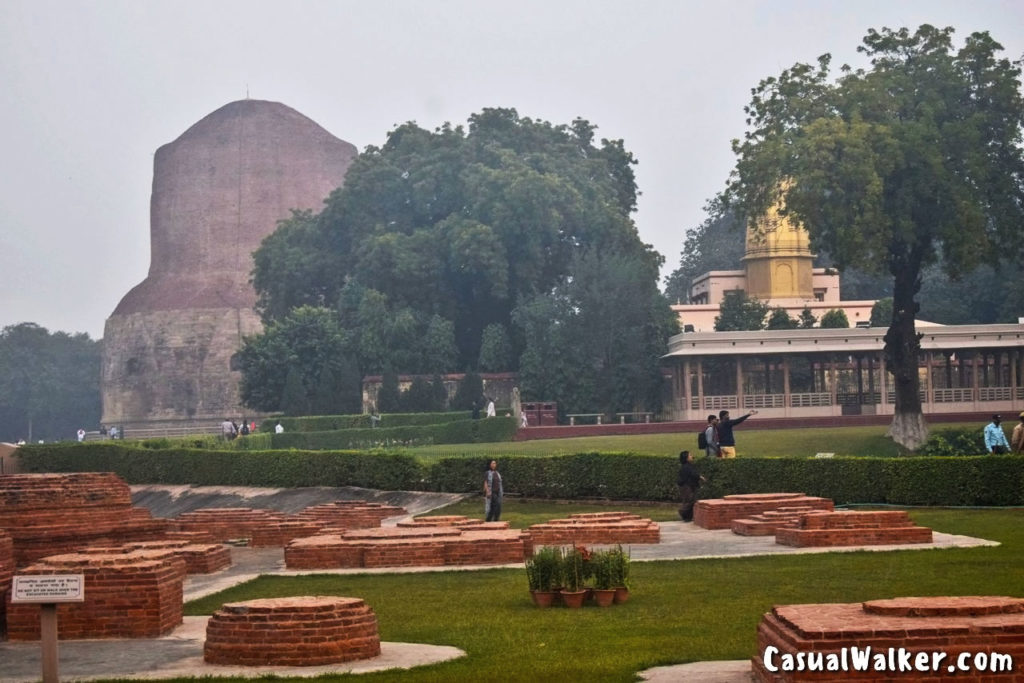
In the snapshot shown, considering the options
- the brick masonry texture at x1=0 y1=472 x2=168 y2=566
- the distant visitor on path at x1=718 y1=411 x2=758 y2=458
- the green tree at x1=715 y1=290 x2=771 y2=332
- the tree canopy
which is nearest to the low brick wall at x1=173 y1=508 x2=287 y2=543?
the brick masonry texture at x1=0 y1=472 x2=168 y2=566

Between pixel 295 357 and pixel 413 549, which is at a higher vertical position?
pixel 295 357

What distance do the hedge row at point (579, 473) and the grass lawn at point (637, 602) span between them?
369cm

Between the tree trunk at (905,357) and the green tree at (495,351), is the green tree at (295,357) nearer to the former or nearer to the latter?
the green tree at (495,351)

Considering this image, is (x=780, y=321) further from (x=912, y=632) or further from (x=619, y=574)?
(x=912, y=632)

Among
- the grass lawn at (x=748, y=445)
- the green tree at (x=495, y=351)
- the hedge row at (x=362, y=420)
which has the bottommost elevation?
the grass lawn at (x=748, y=445)

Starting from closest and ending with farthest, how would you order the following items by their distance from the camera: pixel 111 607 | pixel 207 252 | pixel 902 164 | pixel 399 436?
pixel 111 607, pixel 902 164, pixel 399 436, pixel 207 252

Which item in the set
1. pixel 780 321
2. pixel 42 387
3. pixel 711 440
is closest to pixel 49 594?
pixel 711 440

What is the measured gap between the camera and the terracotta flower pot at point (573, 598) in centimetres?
1127

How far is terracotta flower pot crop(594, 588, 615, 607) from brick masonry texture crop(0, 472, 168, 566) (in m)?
5.84

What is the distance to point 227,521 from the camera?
21.1 metres

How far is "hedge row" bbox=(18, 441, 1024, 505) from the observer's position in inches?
769

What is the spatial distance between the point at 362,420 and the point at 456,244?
747cm

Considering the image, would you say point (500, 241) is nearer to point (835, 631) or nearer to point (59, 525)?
point (59, 525)

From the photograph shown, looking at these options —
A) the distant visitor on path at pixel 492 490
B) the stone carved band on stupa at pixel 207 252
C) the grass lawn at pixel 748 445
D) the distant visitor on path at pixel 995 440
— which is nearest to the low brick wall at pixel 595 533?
the distant visitor on path at pixel 492 490
